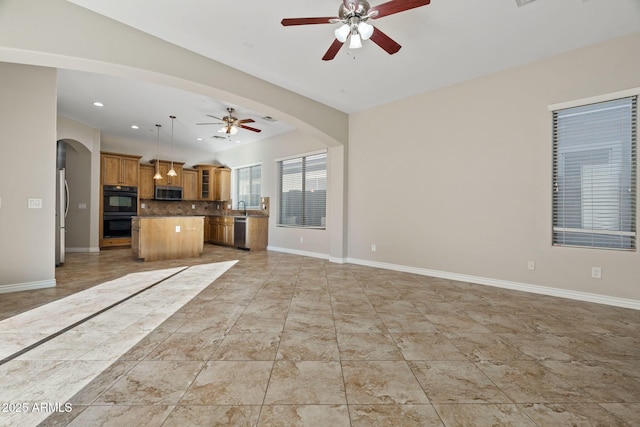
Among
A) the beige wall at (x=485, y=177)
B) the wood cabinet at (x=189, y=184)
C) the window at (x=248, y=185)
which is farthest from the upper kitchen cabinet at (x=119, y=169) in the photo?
the beige wall at (x=485, y=177)

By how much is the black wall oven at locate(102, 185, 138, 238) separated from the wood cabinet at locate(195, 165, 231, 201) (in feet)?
6.36

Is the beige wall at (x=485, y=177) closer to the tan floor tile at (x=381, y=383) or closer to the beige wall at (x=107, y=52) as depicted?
the beige wall at (x=107, y=52)

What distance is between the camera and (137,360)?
1.99m

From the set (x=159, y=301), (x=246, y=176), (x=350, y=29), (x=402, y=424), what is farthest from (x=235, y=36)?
(x=246, y=176)

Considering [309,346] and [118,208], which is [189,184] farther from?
[309,346]

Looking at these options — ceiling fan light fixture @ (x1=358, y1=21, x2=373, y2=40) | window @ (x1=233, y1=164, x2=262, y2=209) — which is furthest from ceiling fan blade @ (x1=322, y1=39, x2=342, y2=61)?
→ window @ (x1=233, y1=164, x2=262, y2=209)

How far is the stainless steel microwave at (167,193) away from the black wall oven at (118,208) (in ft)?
2.00

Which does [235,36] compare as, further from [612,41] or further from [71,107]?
[71,107]

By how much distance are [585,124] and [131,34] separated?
5.52 meters

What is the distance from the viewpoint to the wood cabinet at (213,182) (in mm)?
9414

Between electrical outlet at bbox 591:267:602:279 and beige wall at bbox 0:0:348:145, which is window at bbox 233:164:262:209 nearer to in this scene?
beige wall at bbox 0:0:348:145

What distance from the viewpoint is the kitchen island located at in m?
5.75

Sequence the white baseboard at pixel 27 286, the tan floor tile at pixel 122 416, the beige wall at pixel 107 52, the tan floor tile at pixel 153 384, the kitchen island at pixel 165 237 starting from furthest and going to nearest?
the kitchen island at pixel 165 237
the white baseboard at pixel 27 286
the beige wall at pixel 107 52
the tan floor tile at pixel 153 384
the tan floor tile at pixel 122 416

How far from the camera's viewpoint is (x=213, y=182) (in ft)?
31.0
